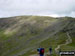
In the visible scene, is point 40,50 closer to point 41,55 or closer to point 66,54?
point 41,55

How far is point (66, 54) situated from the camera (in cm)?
3691

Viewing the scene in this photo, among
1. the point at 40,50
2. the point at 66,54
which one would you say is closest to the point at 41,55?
the point at 40,50

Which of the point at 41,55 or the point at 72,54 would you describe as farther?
the point at 72,54

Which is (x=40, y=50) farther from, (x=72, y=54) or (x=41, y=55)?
(x=72, y=54)

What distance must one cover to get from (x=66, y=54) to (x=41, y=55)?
1103 cm

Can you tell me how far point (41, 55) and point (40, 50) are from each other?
0.70 metres

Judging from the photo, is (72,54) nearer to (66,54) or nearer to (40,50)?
(66,54)

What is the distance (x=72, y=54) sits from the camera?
37.0m

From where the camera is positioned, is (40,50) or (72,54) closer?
(40,50)

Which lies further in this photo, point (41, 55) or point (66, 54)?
point (66, 54)

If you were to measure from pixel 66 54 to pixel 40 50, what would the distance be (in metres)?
11.3

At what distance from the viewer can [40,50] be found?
26.9 meters

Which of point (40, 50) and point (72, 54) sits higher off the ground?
point (40, 50)

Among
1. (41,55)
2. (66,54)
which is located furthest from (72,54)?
(41,55)
